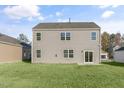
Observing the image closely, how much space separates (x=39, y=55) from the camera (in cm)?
3027

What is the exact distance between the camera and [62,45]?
30.1 m

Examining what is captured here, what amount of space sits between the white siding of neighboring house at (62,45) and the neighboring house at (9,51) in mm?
3664

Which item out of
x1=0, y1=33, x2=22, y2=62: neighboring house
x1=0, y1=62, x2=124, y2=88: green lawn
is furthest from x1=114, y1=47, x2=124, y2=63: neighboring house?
x1=0, y1=62, x2=124, y2=88: green lawn

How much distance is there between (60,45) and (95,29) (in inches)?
210

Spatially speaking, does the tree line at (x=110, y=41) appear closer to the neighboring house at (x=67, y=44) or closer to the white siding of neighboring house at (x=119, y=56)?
the white siding of neighboring house at (x=119, y=56)

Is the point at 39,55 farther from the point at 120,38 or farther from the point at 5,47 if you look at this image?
the point at 120,38

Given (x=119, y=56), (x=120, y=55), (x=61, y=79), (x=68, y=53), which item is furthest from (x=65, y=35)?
(x=61, y=79)

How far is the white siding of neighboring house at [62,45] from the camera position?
29.7m

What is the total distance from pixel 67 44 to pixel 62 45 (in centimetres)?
71

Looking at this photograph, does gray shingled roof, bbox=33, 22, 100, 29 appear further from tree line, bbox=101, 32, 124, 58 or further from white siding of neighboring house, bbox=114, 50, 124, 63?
tree line, bbox=101, 32, 124, 58

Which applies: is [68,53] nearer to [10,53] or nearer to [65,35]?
[65,35]

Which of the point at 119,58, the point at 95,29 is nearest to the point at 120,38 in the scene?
the point at 119,58

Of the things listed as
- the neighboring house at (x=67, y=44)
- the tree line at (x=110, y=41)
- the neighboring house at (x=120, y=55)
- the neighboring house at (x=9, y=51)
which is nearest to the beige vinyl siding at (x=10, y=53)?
the neighboring house at (x=9, y=51)

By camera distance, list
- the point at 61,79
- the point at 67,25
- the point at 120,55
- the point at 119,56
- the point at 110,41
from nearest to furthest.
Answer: the point at 61,79 < the point at 67,25 < the point at 120,55 < the point at 119,56 < the point at 110,41
